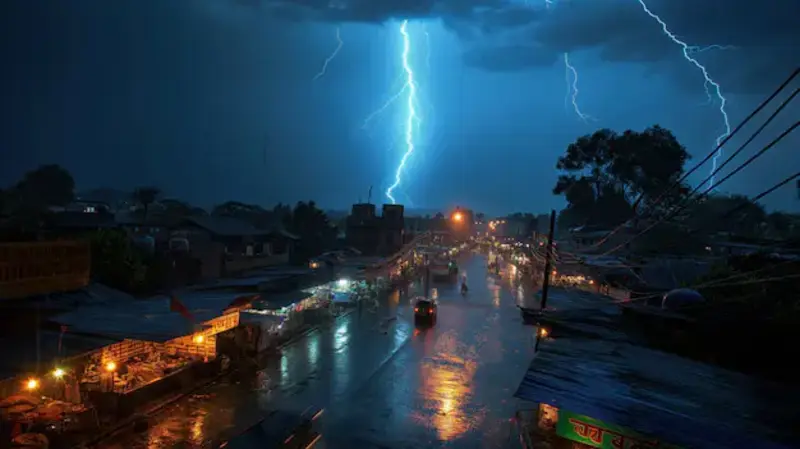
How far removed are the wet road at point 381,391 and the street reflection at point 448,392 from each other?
32mm

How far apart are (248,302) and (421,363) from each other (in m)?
7.10

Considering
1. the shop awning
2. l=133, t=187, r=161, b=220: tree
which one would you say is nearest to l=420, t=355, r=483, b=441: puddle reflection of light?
the shop awning

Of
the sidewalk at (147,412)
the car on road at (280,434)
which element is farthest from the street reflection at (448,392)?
the sidewalk at (147,412)

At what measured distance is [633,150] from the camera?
150ft

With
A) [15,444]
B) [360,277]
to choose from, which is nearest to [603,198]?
[360,277]

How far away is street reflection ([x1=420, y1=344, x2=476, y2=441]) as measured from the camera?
574 inches

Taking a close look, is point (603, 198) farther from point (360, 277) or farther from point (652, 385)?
point (652, 385)

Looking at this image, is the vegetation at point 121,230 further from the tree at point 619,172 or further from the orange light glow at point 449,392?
the tree at point 619,172

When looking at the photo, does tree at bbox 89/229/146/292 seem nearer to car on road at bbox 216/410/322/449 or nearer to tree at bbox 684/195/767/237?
car on road at bbox 216/410/322/449

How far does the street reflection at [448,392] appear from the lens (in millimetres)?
14586

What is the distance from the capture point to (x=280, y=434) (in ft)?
38.3

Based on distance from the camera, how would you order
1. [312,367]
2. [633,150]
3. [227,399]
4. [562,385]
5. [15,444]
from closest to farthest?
[562,385] → [15,444] → [227,399] → [312,367] → [633,150]

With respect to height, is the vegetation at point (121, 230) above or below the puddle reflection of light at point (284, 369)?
above

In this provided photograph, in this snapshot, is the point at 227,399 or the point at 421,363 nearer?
the point at 227,399
